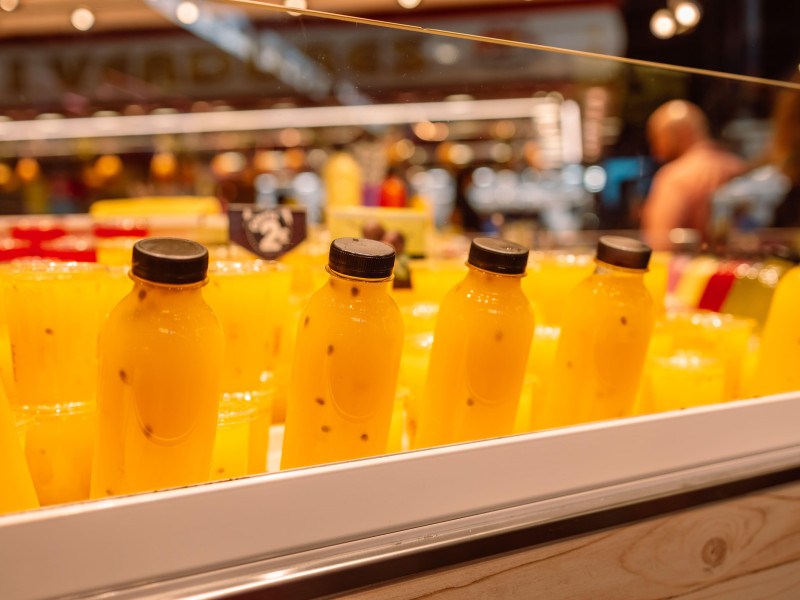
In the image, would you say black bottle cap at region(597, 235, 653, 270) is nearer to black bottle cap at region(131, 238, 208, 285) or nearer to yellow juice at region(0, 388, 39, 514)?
black bottle cap at region(131, 238, 208, 285)

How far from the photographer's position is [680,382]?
1.24m

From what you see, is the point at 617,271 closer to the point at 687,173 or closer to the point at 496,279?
the point at 496,279

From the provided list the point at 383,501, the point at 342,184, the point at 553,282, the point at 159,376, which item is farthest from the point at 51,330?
the point at 342,184

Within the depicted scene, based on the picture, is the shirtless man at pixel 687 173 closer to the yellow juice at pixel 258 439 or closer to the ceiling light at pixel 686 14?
the ceiling light at pixel 686 14

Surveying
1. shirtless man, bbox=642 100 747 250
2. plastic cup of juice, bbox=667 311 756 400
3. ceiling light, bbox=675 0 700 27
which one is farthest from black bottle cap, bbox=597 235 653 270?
ceiling light, bbox=675 0 700 27

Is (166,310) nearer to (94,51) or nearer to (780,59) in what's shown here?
(94,51)

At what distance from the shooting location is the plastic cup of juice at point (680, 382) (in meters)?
1.24

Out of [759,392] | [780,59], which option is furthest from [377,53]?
[780,59]

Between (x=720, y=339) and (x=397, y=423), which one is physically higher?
(x=720, y=339)

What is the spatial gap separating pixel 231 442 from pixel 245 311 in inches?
10.4

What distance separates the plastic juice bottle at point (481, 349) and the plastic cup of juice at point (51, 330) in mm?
529

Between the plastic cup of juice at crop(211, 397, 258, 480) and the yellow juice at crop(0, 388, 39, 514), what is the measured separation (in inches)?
8.9

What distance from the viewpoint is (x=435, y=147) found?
6.69 metres

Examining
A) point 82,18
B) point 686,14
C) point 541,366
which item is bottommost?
point 541,366
